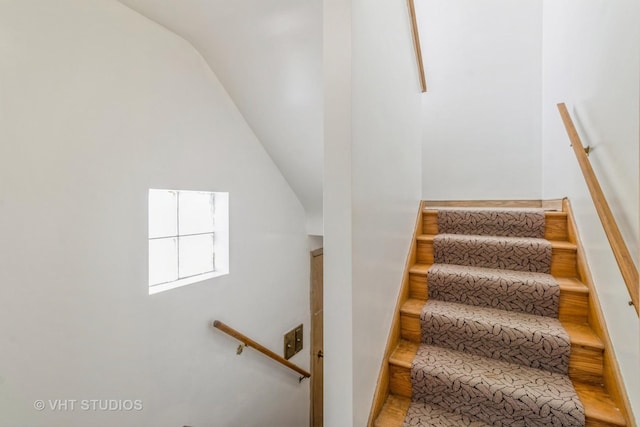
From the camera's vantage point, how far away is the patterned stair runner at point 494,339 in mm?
1164

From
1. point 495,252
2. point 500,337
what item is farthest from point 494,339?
point 495,252

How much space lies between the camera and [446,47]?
2.83 m

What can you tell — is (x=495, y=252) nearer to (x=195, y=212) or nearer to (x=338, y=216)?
(x=338, y=216)

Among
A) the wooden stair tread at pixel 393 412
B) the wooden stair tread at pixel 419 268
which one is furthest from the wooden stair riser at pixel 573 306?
the wooden stair tread at pixel 393 412

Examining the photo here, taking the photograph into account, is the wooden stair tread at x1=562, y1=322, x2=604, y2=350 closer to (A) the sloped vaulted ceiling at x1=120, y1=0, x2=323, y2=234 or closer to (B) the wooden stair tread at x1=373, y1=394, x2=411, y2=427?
(B) the wooden stair tread at x1=373, y1=394, x2=411, y2=427

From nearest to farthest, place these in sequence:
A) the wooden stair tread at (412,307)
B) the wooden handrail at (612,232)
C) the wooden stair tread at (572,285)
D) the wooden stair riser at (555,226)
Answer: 1. the wooden handrail at (612,232)
2. the wooden stair tread at (572,285)
3. the wooden stair tread at (412,307)
4. the wooden stair riser at (555,226)

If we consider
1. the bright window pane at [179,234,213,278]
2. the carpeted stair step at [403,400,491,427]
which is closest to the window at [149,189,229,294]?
the bright window pane at [179,234,213,278]

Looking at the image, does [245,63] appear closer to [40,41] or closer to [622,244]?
[40,41]

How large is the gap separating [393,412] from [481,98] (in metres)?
2.67

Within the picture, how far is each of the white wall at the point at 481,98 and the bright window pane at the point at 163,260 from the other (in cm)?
238

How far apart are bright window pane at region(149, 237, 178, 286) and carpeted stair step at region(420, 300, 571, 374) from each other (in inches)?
65.9

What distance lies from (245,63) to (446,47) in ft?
6.51

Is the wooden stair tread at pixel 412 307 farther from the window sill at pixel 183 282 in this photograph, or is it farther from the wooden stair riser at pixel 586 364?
the window sill at pixel 183 282

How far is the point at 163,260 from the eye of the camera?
206cm
